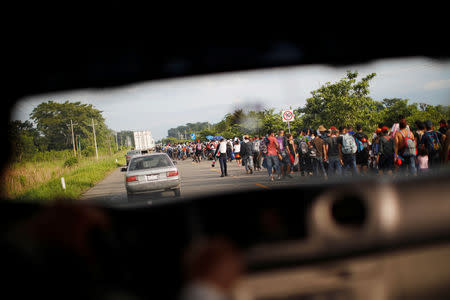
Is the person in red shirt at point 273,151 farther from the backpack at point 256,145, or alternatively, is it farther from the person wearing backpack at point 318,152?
the backpack at point 256,145

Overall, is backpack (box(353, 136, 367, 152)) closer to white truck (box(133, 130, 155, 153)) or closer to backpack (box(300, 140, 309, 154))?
backpack (box(300, 140, 309, 154))

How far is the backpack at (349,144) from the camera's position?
10609mm

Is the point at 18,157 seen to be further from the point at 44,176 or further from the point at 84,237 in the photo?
the point at 84,237

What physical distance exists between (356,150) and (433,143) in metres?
2.91

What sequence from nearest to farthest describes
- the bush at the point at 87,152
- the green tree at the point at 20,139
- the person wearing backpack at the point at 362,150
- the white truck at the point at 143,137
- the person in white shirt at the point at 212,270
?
the person in white shirt at the point at 212,270, the green tree at the point at 20,139, the white truck at the point at 143,137, the bush at the point at 87,152, the person wearing backpack at the point at 362,150

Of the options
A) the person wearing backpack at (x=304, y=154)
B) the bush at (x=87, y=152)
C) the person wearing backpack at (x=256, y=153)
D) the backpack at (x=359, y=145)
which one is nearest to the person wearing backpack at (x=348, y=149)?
the backpack at (x=359, y=145)

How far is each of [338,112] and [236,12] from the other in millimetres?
7982

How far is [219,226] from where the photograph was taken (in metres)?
1.32

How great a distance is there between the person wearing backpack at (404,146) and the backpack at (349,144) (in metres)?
2.00

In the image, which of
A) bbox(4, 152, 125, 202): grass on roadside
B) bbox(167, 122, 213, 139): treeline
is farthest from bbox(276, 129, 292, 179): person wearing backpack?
bbox(4, 152, 125, 202): grass on roadside

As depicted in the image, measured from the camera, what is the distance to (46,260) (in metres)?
0.98

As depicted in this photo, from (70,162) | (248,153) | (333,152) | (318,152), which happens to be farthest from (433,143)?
(248,153)

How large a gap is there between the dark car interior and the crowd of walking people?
9.46 feet

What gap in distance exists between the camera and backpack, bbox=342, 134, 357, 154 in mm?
10609
